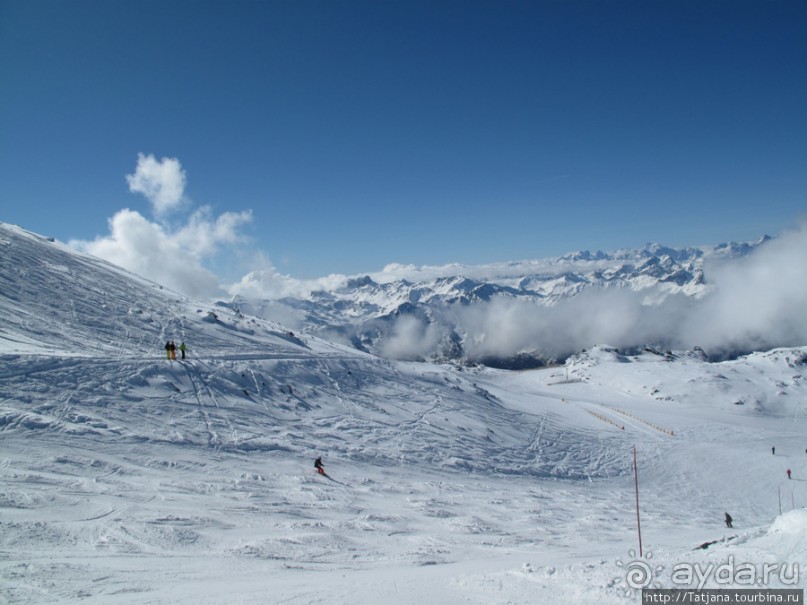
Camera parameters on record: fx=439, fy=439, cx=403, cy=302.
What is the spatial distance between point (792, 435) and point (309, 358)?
2958 inches

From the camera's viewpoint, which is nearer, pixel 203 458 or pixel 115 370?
pixel 203 458

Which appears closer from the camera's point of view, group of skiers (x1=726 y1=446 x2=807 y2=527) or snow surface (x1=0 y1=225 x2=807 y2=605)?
snow surface (x1=0 y1=225 x2=807 y2=605)

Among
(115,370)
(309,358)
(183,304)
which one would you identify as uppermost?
(183,304)

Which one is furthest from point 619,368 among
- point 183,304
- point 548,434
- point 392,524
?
point 392,524

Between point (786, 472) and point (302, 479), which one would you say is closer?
point (302, 479)

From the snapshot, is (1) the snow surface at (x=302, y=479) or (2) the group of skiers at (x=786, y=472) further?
(2) the group of skiers at (x=786, y=472)

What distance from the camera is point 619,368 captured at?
142125 mm

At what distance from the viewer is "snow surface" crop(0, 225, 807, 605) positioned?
11.5m

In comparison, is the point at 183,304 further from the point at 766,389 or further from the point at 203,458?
the point at 766,389

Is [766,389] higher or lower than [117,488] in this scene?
higher

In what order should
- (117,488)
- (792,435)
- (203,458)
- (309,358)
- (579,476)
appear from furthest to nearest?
(792,435), (309,358), (579,476), (203,458), (117,488)

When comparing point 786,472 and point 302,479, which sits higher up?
point 302,479

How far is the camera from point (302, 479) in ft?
73.5

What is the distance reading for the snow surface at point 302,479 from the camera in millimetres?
11523
